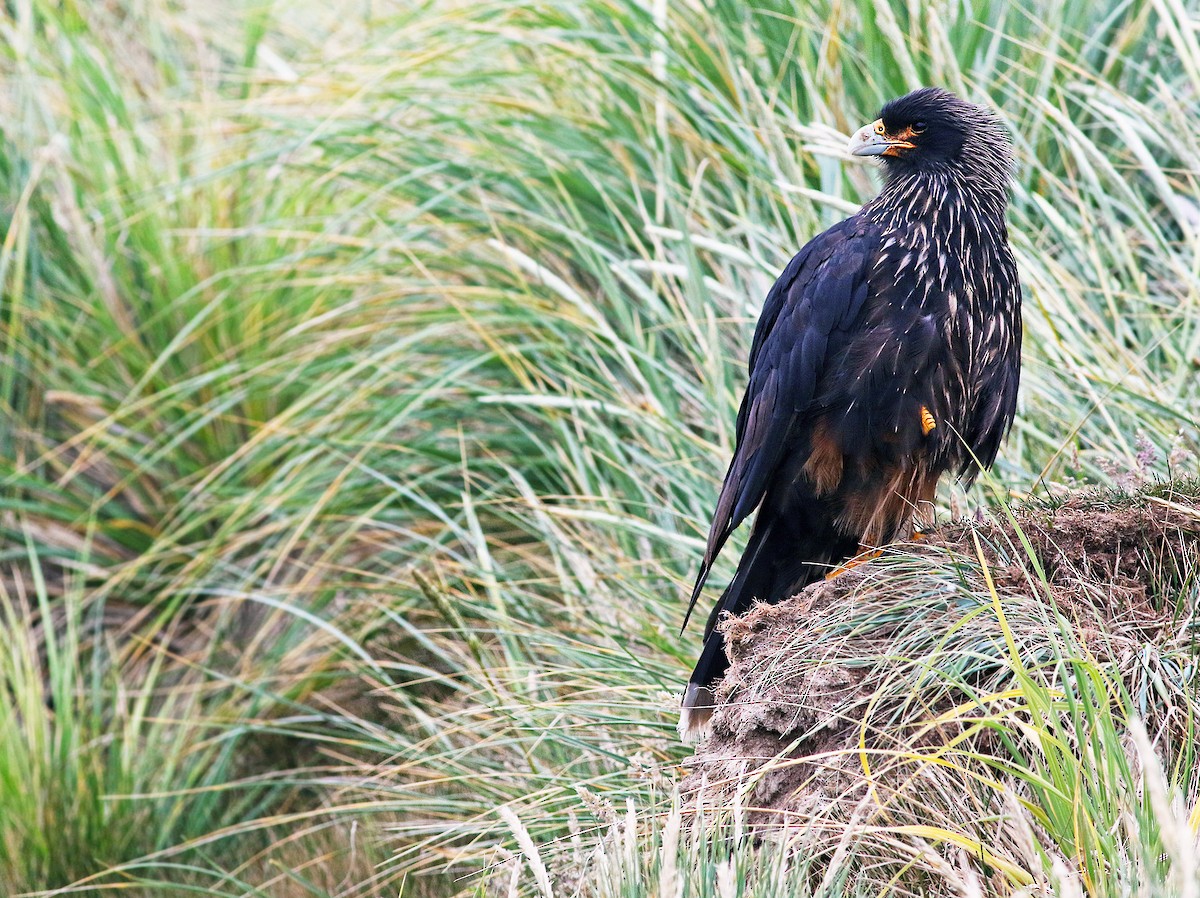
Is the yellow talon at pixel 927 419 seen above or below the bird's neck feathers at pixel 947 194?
below

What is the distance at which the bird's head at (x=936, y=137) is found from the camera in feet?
10.9

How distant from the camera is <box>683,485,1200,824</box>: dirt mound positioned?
7.48 feet

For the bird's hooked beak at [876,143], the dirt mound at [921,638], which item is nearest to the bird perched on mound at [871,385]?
the bird's hooked beak at [876,143]

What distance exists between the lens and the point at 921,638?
2.38 meters

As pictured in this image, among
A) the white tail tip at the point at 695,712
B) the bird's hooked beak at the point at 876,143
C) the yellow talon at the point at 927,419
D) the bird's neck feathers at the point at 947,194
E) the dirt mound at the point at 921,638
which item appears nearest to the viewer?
the dirt mound at the point at 921,638

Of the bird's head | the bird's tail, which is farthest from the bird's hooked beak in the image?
the bird's tail

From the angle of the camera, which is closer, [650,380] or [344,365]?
[650,380]

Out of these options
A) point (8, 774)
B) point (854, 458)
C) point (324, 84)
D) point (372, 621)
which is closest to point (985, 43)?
point (854, 458)

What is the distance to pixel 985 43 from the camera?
4320 mm

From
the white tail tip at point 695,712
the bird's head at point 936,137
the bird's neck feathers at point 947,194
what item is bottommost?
the white tail tip at point 695,712

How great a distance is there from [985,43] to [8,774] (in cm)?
369

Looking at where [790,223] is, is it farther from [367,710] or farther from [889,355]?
[367,710]

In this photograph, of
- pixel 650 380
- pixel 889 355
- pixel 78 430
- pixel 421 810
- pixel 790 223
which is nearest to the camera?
pixel 889 355

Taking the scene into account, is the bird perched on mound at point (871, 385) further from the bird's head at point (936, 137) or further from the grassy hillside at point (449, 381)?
the grassy hillside at point (449, 381)
